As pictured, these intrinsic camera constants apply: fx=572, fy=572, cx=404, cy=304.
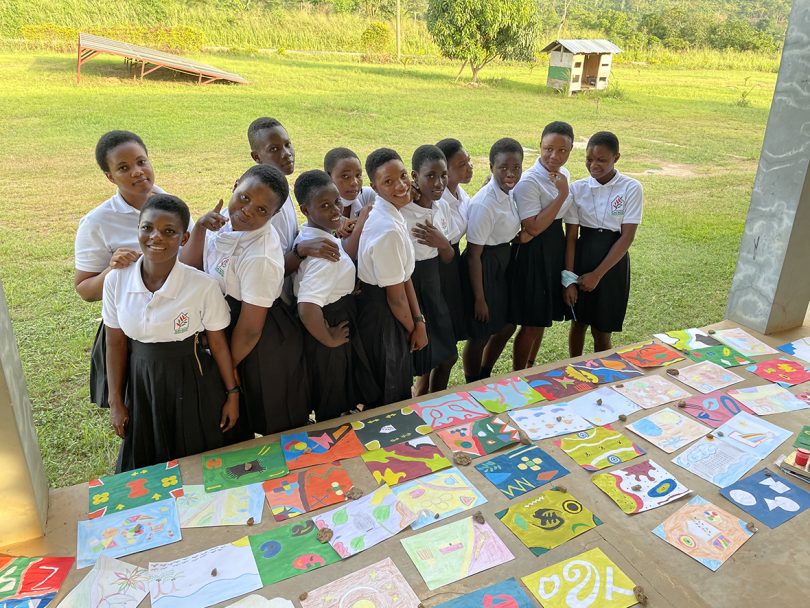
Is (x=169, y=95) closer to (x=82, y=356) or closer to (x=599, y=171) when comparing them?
(x=82, y=356)

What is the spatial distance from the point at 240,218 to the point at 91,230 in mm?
502

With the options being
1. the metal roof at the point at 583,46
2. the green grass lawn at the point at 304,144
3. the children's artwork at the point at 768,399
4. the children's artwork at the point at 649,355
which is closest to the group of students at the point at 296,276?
the children's artwork at the point at 649,355

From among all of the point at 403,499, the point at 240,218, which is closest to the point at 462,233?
the point at 240,218

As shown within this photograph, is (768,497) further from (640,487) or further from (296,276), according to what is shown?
(296,276)

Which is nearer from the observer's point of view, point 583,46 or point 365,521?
point 365,521

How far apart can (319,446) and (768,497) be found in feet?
4.14

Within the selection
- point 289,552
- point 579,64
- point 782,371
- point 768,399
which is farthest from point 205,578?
point 579,64

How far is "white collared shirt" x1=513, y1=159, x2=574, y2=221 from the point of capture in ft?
7.77

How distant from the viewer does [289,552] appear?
1.34 meters

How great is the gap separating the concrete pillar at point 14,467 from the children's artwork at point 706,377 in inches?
82.0

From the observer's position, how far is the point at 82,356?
128 inches

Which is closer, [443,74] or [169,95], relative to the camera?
[169,95]

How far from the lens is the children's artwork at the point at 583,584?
47.8 inches

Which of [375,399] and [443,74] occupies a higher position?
[443,74]
